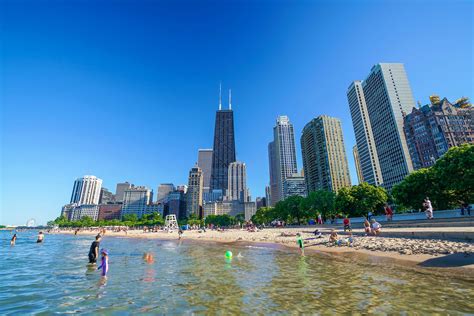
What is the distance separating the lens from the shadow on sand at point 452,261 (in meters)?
14.3

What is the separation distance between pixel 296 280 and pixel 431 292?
20.9ft

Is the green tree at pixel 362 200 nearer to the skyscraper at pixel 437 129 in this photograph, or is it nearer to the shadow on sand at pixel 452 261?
the shadow on sand at pixel 452 261

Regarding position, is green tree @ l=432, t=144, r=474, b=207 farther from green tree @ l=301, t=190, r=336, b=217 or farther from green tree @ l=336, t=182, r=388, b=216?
green tree @ l=301, t=190, r=336, b=217

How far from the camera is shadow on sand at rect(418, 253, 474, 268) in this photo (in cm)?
1431

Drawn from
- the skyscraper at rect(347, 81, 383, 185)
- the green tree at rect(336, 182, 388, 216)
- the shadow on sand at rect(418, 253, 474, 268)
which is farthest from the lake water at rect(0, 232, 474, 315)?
the skyscraper at rect(347, 81, 383, 185)

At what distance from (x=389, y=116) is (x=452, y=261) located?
18201 centimetres

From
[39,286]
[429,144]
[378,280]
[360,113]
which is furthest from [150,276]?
[360,113]

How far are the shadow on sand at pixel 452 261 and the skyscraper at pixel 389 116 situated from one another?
16070 centimetres

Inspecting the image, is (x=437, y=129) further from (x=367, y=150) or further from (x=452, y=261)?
(x=452, y=261)

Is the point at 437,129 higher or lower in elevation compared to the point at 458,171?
higher

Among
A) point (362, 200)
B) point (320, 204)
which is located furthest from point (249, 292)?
point (320, 204)

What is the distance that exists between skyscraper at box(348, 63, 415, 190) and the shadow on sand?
16070cm

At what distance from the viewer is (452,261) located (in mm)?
14875

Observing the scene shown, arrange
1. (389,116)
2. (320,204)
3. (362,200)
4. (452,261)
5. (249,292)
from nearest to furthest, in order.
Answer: (249,292)
(452,261)
(362,200)
(320,204)
(389,116)
